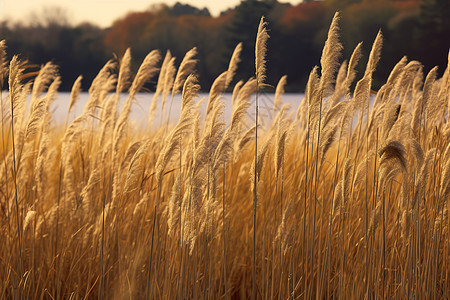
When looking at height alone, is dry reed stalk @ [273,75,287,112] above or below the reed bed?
above

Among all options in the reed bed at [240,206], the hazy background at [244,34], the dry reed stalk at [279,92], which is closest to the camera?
the reed bed at [240,206]

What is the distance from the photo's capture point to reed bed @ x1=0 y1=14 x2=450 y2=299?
1790mm

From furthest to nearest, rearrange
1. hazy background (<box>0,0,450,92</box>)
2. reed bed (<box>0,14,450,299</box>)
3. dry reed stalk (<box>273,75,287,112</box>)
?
hazy background (<box>0,0,450,92</box>), dry reed stalk (<box>273,75,287,112</box>), reed bed (<box>0,14,450,299</box>)

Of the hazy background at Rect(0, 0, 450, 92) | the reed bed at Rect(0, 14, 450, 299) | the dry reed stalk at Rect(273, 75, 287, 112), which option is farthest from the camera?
the hazy background at Rect(0, 0, 450, 92)

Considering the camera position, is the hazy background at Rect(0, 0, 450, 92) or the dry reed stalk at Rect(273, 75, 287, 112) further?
the hazy background at Rect(0, 0, 450, 92)

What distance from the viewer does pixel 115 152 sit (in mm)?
2252

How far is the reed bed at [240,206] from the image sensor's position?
1.79 m

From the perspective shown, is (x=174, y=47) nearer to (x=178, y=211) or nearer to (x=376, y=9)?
(x=376, y=9)

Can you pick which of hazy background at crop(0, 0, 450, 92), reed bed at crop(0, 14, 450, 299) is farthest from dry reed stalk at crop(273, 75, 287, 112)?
hazy background at crop(0, 0, 450, 92)

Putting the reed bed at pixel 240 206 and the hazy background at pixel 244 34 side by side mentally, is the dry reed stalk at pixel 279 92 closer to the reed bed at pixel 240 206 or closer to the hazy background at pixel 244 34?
the reed bed at pixel 240 206

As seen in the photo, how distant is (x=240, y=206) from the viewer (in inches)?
115

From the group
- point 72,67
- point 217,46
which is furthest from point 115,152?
point 72,67

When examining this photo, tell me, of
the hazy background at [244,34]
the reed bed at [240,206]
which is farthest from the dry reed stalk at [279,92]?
the hazy background at [244,34]

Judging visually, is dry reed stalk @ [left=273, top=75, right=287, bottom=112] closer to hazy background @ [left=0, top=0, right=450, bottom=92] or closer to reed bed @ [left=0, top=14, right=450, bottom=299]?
reed bed @ [left=0, top=14, right=450, bottom=299]
